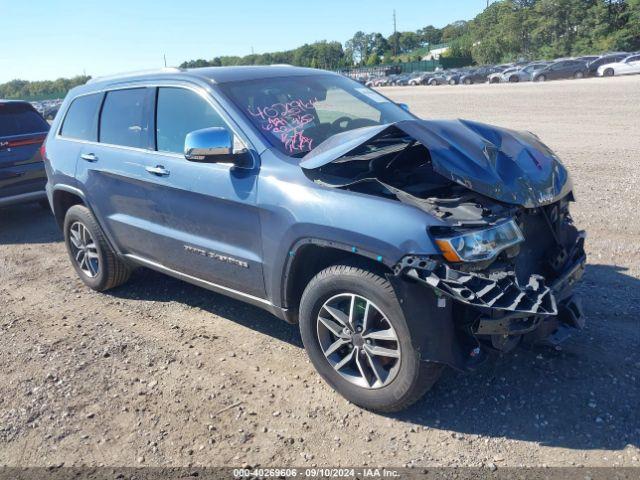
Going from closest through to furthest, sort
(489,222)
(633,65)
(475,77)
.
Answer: (489,222), (633,65), (475,77)

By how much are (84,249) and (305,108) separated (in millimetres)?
2761

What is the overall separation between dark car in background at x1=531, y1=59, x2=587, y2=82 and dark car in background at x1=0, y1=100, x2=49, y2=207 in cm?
4123

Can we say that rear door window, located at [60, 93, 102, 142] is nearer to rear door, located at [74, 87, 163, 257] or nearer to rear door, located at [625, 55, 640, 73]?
rear door, located at [74, 87, 163, 257]

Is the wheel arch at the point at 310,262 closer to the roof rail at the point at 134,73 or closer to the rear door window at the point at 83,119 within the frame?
the roof rail at the point at 134,73

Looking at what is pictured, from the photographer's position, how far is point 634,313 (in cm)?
425

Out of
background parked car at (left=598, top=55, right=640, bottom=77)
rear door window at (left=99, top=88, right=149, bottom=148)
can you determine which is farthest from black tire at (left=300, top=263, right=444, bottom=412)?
background parked car at (left=598, top=55, right=640, bottom=77)

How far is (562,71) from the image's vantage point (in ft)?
138

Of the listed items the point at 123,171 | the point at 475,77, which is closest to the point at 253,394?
the point at 123,171

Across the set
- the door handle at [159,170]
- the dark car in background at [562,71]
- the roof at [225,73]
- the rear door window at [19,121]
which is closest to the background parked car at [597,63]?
the dark car in background at [562,71]

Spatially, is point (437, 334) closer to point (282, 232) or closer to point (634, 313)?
point (282, 232)

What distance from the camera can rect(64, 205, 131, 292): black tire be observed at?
5.23m

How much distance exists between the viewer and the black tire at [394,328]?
120 inches

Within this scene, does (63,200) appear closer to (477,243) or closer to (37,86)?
(477,243)

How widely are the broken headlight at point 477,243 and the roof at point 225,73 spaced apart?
7.19ft
